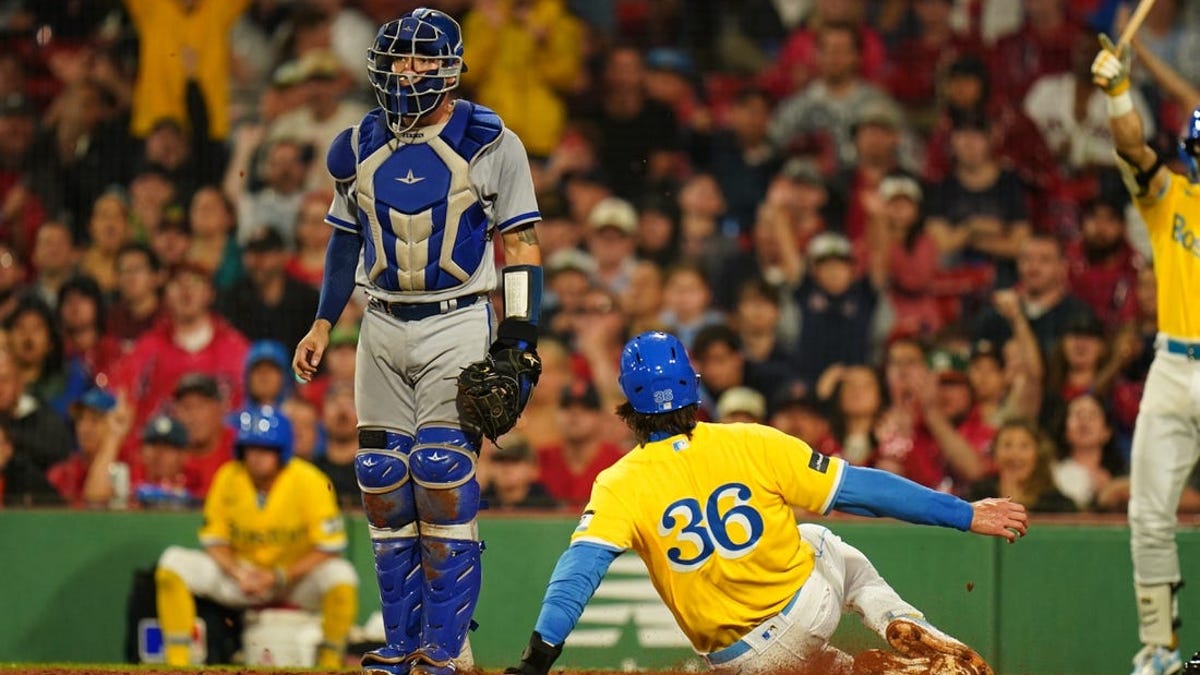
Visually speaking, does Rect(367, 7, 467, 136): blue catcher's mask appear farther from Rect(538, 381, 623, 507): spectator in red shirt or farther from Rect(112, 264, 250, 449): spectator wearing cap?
Rect(112, 264, 250, 449): spectator wearing cap

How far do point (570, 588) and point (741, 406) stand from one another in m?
4.71

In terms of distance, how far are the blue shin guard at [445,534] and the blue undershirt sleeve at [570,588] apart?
22.5 inches

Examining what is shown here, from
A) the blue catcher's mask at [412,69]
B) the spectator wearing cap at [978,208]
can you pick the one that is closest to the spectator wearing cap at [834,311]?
the spectator wearing cap at [978,208]

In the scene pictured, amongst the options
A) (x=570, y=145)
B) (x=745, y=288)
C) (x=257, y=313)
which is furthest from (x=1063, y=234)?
(x=257, y=313)

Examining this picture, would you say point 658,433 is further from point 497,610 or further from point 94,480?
point 94,480

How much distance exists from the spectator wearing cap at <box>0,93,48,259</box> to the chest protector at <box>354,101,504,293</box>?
6.17 m

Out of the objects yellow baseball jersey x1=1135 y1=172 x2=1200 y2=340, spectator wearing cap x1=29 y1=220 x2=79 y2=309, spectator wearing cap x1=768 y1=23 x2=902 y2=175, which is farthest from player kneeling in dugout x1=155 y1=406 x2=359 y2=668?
yellow baseball jersey x1=1135 y1=172 x2=1200 y2=340

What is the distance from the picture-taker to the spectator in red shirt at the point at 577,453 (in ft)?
34.1

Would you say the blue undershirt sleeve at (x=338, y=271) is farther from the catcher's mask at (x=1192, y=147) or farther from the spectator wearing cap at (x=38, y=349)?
the spectator wearing cap at (x=38, y=349)

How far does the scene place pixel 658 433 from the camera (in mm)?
6145

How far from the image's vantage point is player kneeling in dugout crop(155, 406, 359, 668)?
9547mm

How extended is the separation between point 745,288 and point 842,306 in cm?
61

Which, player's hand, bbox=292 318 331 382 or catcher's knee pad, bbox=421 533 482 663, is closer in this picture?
catcher's knee pad, bbox=421 533 482 663

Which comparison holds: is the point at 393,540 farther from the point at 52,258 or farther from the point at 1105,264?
the point at 52,258
